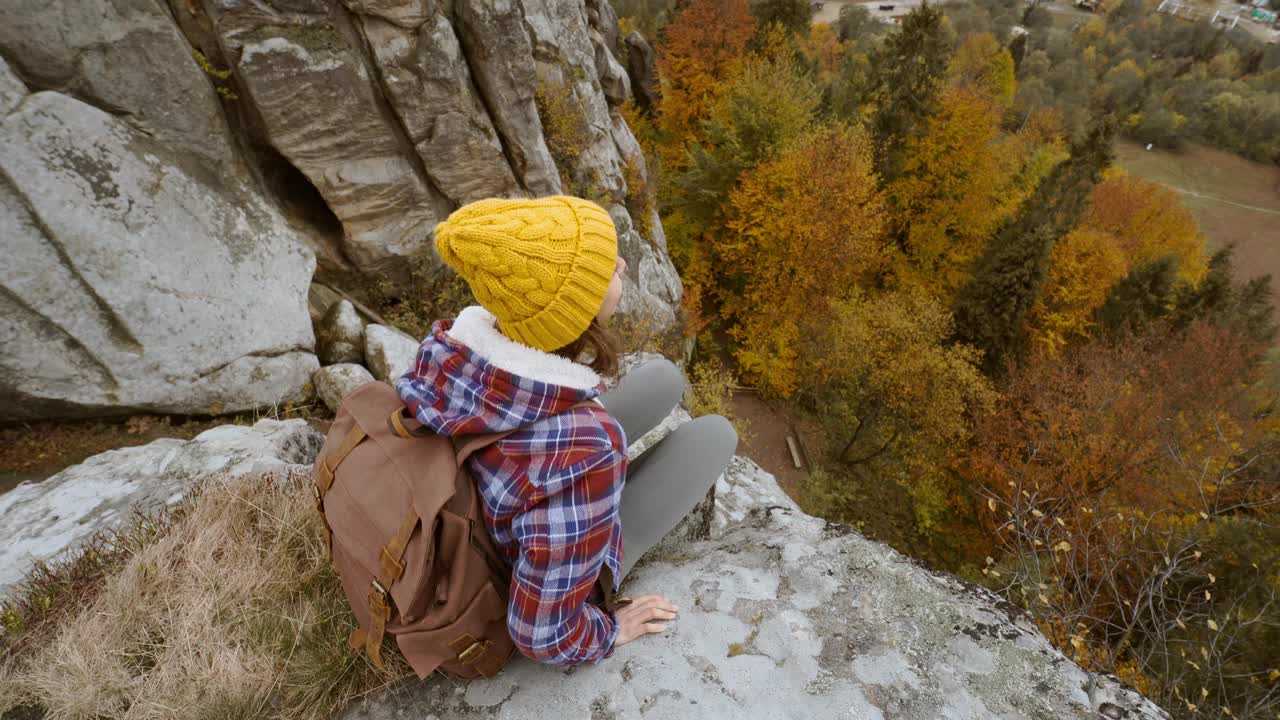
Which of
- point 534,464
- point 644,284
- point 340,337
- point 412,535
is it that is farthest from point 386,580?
point 644,284

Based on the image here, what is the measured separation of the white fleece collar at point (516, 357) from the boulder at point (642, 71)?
826 inches

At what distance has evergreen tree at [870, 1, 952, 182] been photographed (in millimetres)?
17312

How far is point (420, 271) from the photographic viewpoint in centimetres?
956

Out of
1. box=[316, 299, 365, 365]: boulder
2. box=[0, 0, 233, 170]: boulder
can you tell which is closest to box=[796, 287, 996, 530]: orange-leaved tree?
box=[316, 299, 365, 365]: boulder

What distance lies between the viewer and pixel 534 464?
1.85 m

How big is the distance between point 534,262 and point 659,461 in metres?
1.57

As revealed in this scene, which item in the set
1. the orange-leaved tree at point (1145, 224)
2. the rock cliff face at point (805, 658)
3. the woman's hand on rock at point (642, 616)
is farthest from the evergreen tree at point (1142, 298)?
the woman's hand on rock at point (642, 616)

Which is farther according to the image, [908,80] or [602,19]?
[908,80]


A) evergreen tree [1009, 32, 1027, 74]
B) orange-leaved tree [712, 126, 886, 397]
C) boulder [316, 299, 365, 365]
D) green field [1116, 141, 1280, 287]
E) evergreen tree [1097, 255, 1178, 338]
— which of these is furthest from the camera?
green field [1116, 141, 1280, 287]

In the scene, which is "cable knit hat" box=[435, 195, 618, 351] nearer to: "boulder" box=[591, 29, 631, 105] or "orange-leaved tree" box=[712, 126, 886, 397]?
"boulder" box=[591, 29, 631, 105]

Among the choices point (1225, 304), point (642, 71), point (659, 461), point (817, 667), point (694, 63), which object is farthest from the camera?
point (694, 63)

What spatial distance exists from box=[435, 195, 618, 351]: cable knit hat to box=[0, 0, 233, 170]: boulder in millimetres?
7008

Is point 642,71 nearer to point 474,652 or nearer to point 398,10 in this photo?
point 398,10

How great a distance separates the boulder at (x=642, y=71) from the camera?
19.8 metres
